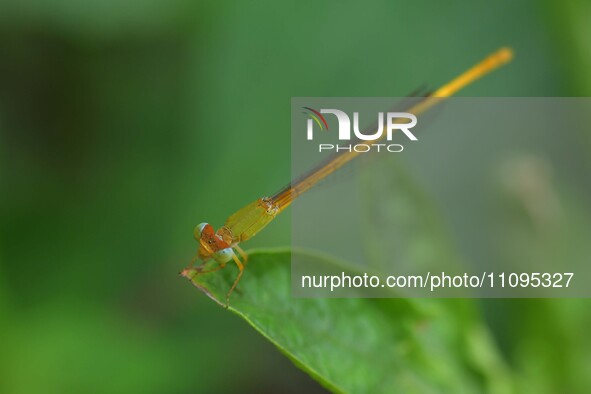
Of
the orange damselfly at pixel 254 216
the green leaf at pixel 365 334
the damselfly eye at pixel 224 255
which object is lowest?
the green leaf at pixel 365 334

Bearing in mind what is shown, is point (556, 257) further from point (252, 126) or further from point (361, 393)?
point (252, 126)

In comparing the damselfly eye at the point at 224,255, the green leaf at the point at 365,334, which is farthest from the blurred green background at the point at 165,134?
the damselfly eye at the point at 224,255

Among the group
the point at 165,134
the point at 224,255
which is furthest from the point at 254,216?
the point at 165,134

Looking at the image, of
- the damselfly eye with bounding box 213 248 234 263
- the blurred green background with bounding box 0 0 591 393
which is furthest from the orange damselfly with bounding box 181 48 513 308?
the blurred green background with bounding box 0 0 591 393

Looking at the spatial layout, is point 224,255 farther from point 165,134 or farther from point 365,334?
point 165,134

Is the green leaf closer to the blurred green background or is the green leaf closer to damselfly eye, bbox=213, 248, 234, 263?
damselfly eye, bbox=213, 248, 234, 263

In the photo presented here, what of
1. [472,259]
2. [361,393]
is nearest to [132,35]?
[472,259]

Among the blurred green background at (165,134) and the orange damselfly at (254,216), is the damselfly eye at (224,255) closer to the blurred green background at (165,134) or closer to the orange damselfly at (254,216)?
the orange damselfly at (254,216)
